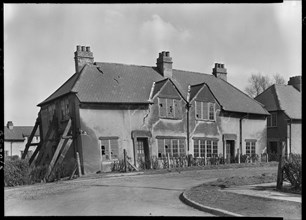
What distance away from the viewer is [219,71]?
33656 mm

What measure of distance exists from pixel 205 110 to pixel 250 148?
6.24m

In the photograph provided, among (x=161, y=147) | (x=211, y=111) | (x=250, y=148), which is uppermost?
(x=211, y=111)

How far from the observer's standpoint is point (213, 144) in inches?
1072

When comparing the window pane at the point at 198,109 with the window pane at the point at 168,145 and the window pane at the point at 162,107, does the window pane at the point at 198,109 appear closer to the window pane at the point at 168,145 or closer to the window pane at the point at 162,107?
the window pane at the point at 162,107

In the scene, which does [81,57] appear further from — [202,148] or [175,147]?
[202,148]

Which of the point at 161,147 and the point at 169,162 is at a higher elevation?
the point at 161,147

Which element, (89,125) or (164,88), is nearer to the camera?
(89,125)

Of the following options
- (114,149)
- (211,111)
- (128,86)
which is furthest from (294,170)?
(211,111)

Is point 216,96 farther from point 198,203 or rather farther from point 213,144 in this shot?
point 198,203

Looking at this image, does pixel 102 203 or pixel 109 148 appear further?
pixel 109 148

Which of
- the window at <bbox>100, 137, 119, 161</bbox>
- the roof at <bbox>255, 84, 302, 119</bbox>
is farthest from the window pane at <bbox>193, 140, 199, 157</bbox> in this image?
the window at <bbox>100, 137, 119, 161</bbox>

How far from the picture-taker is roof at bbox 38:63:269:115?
2298cm

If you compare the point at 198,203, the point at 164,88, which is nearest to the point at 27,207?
the point at 198,203
